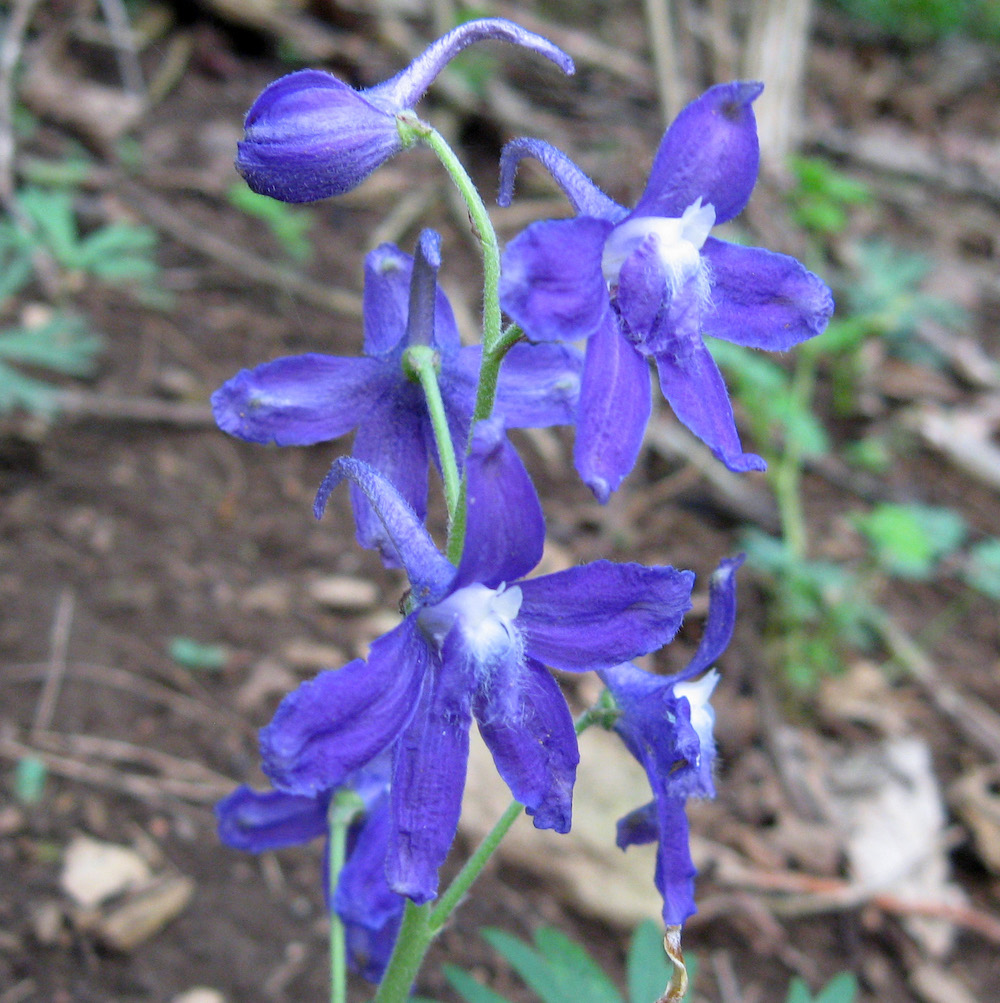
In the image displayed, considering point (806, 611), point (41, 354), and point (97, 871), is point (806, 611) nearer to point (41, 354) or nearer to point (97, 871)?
point (97, 871)

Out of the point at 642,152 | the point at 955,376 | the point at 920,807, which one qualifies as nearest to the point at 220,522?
the point at 920,807

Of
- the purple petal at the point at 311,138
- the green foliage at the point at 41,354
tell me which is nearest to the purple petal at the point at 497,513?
the purple petal at the point at 311,138

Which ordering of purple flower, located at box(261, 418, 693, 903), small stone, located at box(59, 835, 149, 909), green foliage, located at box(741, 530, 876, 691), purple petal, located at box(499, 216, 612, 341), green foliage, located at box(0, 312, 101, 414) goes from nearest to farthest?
purple petal, located at box(499, 216, 612, 341), purple flower, located at box(261, 418, 693, 903), small stone, located at box(59, 835, 149, 909), green foliage, located at box(0, 312, 101, 414), green foliage, located at box(741, 530, 876, 691)

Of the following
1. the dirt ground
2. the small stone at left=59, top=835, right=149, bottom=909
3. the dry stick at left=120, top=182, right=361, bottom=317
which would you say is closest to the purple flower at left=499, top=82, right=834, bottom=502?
the dirt ground

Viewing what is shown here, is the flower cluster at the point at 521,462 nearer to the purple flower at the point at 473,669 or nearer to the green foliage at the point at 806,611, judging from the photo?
the purple flower at the point at 473,669

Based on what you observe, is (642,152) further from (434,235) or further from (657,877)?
(657,877)

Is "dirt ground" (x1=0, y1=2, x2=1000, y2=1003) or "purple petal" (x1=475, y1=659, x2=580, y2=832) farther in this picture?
"dirt ground" (x1=0, y1=2, x2=1000, y2=1003)

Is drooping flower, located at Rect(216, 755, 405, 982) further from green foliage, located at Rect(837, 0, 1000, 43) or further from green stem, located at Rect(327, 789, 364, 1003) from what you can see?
green foliage, located at Rect(837, 0, 1000, 43)
